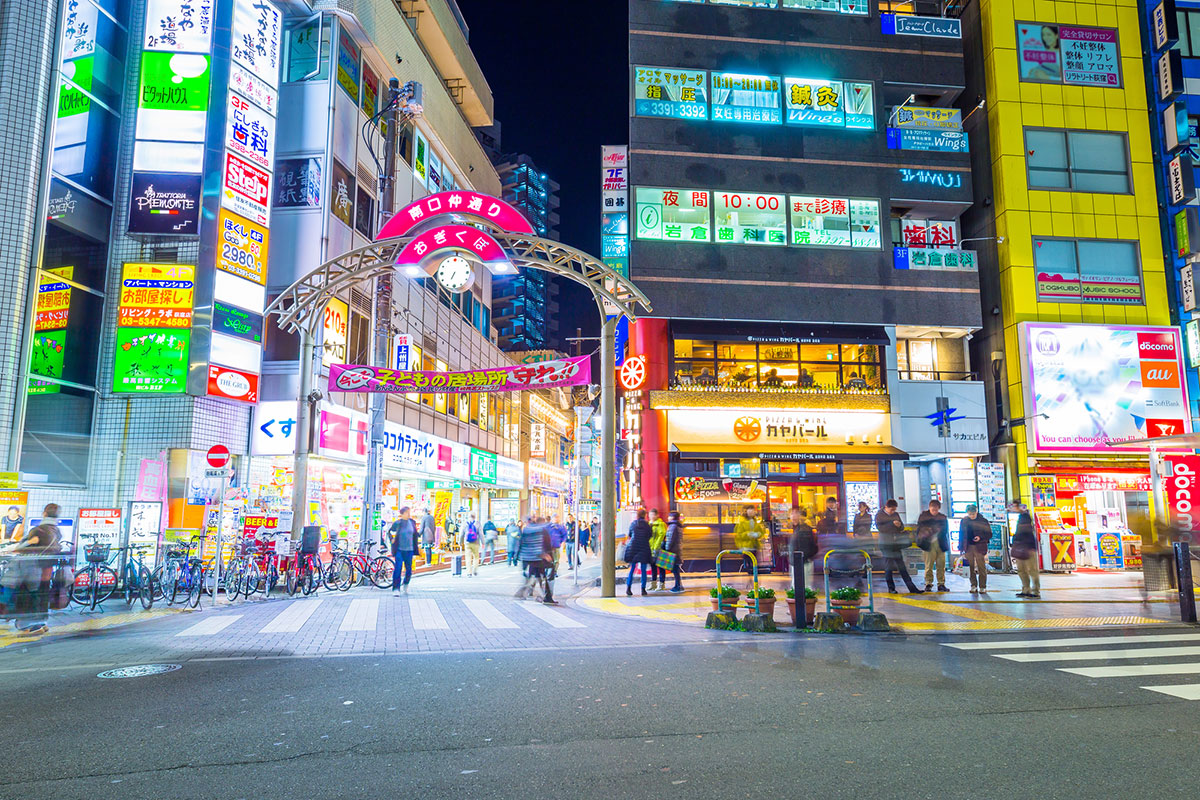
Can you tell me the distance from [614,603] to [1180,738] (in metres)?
10.8

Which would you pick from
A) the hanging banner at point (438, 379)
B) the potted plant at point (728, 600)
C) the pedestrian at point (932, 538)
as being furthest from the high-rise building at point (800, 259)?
the potted plant at point (728, 600)

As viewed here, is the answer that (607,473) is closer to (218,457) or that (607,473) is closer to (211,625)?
(218,457)

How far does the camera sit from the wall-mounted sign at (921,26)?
29938 millimetres

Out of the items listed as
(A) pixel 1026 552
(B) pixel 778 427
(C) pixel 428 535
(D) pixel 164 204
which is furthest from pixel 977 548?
(D) pixel 164 204

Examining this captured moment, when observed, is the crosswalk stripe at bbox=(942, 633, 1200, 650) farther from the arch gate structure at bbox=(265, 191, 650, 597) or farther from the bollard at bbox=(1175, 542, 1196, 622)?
the arch gate structure at bbox=(265, 191, 650, 597)

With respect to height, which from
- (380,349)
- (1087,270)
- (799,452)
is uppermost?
(1087,270)

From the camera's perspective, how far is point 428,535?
94.3 ft

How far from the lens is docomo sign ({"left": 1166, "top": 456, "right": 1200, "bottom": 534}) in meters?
14.6

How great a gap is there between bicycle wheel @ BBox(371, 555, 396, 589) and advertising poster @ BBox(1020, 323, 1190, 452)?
69.1ft

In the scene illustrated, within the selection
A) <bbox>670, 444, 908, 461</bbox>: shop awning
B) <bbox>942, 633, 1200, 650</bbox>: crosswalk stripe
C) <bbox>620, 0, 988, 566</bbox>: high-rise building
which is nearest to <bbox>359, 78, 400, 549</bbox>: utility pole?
<bbox>620, 0, 988, 566</bbox>: high-rise building

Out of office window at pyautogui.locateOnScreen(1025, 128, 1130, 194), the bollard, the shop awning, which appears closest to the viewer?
the bollard

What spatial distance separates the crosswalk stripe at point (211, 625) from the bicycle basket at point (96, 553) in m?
2.68

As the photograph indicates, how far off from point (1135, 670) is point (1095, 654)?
1209mm

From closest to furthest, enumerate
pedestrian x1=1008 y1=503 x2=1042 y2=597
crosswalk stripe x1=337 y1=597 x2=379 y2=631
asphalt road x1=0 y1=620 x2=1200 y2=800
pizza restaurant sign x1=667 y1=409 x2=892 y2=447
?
asphalt road x1=0 y1=620 x2=1200 y2=800 < crosswalk stripe x1=337 y1=597 x2=379 y2=631 < pedestrian x1=1008 y1=503 x2=1042 y2=597 < pizza restaurant sign x1=667 y1=409 x2=892 y2=447
